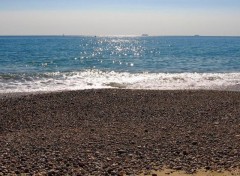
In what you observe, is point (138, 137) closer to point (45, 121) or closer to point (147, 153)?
point (147, 153)

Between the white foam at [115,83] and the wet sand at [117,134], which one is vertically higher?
the wet sand at [117,134]

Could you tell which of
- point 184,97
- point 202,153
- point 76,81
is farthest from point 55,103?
point 76,81

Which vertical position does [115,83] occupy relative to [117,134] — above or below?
below

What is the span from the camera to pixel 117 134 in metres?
11.7

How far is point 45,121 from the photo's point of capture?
1391cm

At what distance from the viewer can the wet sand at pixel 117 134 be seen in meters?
9.05

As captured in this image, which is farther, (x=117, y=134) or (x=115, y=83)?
(x=115, y=83)

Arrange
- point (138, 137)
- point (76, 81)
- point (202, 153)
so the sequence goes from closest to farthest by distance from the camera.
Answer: point (202, 153) < point (138, 137) < point (76, 81)

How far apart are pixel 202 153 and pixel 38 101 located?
9943 mm

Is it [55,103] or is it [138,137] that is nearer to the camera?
[138,137]

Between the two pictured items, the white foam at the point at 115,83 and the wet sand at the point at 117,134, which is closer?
the wet sand at the point at 117,134

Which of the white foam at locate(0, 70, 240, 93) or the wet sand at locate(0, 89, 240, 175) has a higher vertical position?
the wet sand at locate(0, 89, 240, 175)

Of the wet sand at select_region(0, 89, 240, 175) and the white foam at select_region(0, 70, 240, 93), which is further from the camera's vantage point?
the white foam at select_region(0, 70, 240, 93)

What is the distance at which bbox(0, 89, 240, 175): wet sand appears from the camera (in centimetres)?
905
